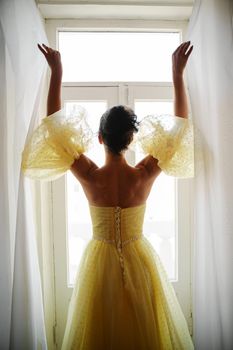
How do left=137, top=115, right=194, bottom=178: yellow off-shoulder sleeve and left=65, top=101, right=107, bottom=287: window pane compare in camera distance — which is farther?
left=65, top=101, right=107, bottom=287: window pane

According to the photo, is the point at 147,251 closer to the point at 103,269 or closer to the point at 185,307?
the point at 103,269

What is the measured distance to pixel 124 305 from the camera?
2.86ft

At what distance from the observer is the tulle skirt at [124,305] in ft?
2.81

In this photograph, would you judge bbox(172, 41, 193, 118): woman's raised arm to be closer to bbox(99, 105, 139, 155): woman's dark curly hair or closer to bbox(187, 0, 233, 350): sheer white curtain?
bbox(187, 0, 233, 350): sheer white curtain

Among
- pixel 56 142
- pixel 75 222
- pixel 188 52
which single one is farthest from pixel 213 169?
pixel 75 222

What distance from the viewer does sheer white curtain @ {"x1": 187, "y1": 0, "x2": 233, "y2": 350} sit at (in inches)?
34.9

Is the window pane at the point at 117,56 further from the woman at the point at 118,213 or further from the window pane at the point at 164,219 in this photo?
the woman at the point at 118,213

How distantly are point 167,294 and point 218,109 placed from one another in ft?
2.38

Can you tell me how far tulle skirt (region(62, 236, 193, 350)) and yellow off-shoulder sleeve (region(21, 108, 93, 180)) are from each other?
34 centimetres

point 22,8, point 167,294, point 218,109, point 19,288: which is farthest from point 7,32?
point 167,294

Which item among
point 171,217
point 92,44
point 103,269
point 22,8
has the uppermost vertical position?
point 92,44

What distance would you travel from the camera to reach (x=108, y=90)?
1.31 m

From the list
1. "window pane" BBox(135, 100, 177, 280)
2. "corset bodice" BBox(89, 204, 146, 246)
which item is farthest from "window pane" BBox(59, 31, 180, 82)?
"corset bodice" BBox(89, 204, 146, 246)

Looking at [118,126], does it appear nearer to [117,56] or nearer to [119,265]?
[119,265]
